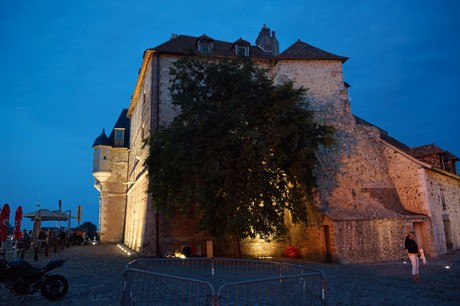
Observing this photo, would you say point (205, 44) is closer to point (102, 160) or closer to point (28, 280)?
point (102, 160)

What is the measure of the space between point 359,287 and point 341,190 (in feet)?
30.6

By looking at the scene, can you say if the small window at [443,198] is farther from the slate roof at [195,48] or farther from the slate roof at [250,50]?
the slate roof at [195,48]

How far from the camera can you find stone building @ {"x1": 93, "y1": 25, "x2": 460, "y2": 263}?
16.9m

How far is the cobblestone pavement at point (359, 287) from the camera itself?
798 centimetres

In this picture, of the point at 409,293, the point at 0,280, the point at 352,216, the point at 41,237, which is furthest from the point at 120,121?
the point at 409,293

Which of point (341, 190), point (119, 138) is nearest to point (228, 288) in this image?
point (341, 190)

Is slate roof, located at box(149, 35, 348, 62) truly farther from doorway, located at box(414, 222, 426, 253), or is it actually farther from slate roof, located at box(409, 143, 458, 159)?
doorway, located at box(414, 222, 426, 253)

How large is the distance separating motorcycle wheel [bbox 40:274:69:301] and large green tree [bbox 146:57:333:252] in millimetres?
6608

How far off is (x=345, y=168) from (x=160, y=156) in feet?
34.6

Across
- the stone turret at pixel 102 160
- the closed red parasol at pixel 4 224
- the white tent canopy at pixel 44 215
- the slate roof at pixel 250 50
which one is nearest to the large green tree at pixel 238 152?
the slate roof at pixel 250 50

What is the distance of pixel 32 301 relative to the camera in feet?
26.3

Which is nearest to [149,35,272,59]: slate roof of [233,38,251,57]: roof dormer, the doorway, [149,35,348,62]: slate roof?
[149,35,348,62]: slate roof

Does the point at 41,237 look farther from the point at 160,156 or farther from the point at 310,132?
the point at 310,132

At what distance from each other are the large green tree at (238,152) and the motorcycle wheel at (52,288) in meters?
6.61
